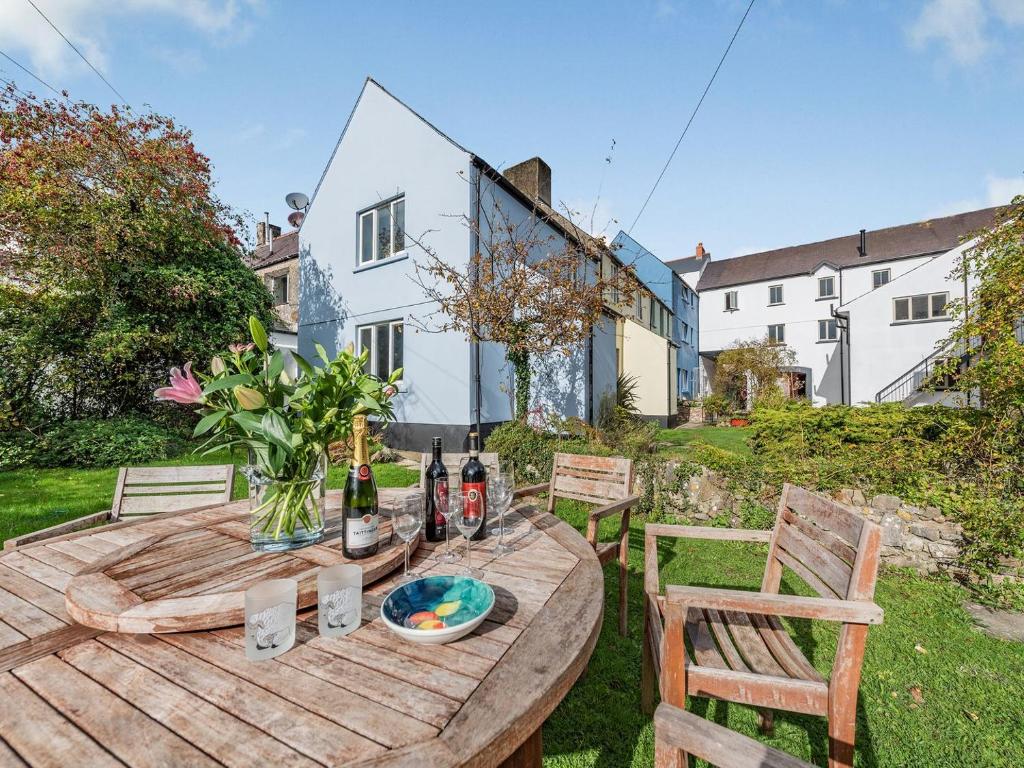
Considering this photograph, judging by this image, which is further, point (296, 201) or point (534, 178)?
point (296, 201)

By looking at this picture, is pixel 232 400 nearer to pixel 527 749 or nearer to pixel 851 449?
pixel 527 749

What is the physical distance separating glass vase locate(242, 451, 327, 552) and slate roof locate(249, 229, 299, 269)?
16.8 metres

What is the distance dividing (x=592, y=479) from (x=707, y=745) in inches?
A: 90.8

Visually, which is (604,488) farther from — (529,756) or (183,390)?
(183,390)

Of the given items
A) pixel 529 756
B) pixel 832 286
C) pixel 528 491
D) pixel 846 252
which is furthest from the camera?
pixel 846 252

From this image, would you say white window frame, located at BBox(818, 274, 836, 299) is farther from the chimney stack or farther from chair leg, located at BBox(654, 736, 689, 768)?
chair leg, located at BBox(654, 736, 689, 768)

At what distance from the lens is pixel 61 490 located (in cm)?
596

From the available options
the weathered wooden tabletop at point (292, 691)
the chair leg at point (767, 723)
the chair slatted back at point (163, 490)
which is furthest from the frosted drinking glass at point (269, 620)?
the chair leg at point (767, 723)

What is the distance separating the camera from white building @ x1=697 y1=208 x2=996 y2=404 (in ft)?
51.1

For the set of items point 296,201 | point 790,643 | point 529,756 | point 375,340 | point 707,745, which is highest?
point 296,201

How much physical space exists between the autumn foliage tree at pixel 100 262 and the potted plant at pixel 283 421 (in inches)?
372

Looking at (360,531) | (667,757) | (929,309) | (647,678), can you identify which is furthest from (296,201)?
(929,309)

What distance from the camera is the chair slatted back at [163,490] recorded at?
2630 millimetres

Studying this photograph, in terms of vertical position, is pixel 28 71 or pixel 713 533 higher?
pixel 28 71
